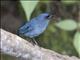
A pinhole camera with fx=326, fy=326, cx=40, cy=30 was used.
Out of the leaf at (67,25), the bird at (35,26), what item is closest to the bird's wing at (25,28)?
the bird at (35,26)

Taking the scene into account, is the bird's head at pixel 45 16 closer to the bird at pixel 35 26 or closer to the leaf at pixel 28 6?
the bird at pixel 35 26

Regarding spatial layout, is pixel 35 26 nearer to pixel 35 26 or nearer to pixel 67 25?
pixel 35 26

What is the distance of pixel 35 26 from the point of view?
2.43 metres

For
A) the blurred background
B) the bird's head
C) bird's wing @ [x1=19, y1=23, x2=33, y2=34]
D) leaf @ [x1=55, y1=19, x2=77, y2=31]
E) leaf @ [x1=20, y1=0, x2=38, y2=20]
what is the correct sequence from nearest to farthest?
leaf @ [x1=20, y1=0, x2=38, y2=20], bird's wing @ [x1=19, y1=23, x2=33, y2=34], the bird's head, leaf @ [x1=55, y1=19, x2=77, y2=31], the blurred background

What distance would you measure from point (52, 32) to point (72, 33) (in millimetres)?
189

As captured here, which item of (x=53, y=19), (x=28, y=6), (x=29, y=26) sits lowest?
(x=53, y=19)

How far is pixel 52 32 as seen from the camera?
3.09 meters

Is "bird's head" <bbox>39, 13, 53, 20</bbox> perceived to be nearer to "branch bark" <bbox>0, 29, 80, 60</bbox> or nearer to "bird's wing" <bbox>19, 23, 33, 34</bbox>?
"bird's wing" <bbox>19, 23, 33, 34</bbox>

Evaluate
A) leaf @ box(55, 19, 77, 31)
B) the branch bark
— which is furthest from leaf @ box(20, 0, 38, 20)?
leaf @ box(55, 19, 77, 31)

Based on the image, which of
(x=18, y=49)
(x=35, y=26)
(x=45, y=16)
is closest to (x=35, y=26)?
(x=35, y=26)

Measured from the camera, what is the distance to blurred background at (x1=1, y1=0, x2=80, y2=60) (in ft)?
9.89

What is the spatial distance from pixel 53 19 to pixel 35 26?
638 mm

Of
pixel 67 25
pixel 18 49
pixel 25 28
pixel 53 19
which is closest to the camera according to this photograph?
pixel 18 49

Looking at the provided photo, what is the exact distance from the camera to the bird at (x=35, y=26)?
2338 millimetres
